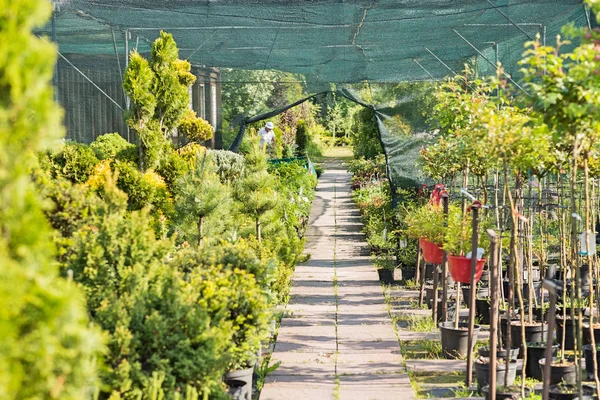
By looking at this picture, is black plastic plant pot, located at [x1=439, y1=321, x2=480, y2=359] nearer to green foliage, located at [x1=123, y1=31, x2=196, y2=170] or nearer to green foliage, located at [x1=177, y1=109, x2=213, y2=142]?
green foliage, located at [x1=123, y1=31, x2=196, y2=170]

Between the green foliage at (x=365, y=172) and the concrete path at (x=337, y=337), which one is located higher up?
the green foliage at (x=365, y=172)

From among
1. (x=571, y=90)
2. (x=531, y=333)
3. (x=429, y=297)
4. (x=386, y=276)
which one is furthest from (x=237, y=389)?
(x=386, y=276)

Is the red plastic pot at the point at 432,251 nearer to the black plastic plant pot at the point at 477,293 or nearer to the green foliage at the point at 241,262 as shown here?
the black plastic plant pot at the point at 477,293

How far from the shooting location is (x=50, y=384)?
2.26 metres

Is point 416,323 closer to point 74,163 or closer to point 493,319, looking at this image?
point 493,319

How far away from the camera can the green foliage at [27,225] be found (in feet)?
7.13

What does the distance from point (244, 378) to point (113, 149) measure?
4918 mm

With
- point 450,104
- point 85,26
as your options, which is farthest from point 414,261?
point 85,26

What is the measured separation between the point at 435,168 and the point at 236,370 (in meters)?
4.33

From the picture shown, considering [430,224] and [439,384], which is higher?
[430,224]

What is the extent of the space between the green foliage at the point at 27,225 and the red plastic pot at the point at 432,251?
195 inches

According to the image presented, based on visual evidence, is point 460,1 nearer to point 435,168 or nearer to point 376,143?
point 435,168

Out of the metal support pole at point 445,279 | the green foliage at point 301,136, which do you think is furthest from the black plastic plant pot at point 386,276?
the green foliage at point 301,136

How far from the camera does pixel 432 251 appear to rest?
7.02m
